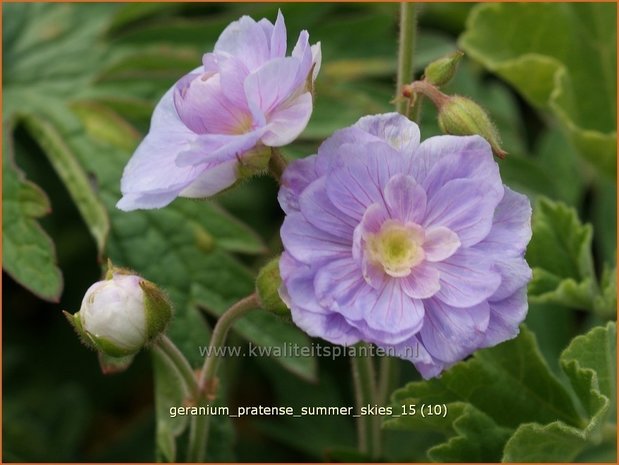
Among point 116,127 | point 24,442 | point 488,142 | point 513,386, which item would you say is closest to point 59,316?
point 24,442

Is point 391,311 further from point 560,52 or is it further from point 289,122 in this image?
point 560,52

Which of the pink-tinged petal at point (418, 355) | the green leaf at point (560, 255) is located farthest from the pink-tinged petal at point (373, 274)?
the green leaf at point (560, 255)

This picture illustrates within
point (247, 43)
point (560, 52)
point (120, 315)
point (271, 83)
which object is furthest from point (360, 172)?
point (560, 52)

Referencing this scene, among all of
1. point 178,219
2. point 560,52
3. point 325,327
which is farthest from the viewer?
point 560,52

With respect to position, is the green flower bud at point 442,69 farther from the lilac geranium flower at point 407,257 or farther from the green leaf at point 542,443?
the green leaf at point 542,443

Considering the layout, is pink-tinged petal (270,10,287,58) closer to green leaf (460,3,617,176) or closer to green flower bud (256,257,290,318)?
green flower bud (256,257,290,318)

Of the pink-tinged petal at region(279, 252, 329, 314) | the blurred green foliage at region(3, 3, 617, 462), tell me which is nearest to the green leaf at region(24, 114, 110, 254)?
the blurred green foliage at region(3, 3, 617, 462)

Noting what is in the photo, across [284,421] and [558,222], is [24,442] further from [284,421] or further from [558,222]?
[558,222]
